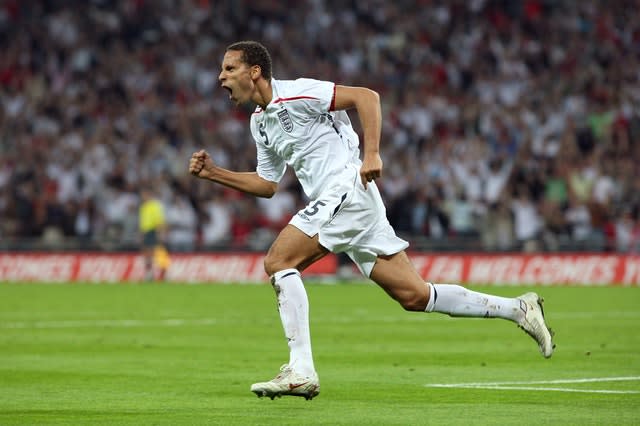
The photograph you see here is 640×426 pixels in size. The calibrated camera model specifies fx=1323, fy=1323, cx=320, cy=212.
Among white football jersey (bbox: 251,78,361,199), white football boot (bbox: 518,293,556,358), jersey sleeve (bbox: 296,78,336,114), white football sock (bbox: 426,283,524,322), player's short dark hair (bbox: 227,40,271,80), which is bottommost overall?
white football boot (bbox: 518,293,556,358)

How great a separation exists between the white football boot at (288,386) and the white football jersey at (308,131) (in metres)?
1.38

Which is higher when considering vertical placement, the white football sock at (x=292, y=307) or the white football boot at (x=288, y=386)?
the white football sock at (x=292, y=307)

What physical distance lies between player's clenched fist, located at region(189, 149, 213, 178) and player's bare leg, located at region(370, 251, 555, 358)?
1.39 metres

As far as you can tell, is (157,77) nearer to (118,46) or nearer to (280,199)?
(118,46)

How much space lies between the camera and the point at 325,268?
2956 centimetres

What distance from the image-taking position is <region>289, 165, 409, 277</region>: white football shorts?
895 cm

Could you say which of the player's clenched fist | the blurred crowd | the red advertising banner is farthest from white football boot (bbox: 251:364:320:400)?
the red advertising banner

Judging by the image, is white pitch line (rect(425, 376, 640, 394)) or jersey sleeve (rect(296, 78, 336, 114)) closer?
jersey sleeve (rect(296, 78, 336, 114))

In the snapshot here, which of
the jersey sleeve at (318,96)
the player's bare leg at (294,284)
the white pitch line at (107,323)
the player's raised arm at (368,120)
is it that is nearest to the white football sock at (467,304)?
the player's bare leg at (294,284)

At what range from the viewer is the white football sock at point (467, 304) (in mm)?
9312

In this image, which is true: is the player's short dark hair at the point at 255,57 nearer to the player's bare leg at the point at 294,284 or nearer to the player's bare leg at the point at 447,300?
the player's bare leg at the point at 294,284

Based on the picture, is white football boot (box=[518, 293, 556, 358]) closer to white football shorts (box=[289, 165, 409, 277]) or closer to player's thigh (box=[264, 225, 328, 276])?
white football shorts (box=[289, 165, 409, 277])

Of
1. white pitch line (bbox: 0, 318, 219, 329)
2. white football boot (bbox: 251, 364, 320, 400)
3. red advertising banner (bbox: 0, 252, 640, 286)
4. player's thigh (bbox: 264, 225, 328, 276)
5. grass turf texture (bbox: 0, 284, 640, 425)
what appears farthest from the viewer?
red advertising banner (bbox: 0, 252, 640, 286)

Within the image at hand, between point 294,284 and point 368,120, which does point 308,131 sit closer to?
point 368,120
